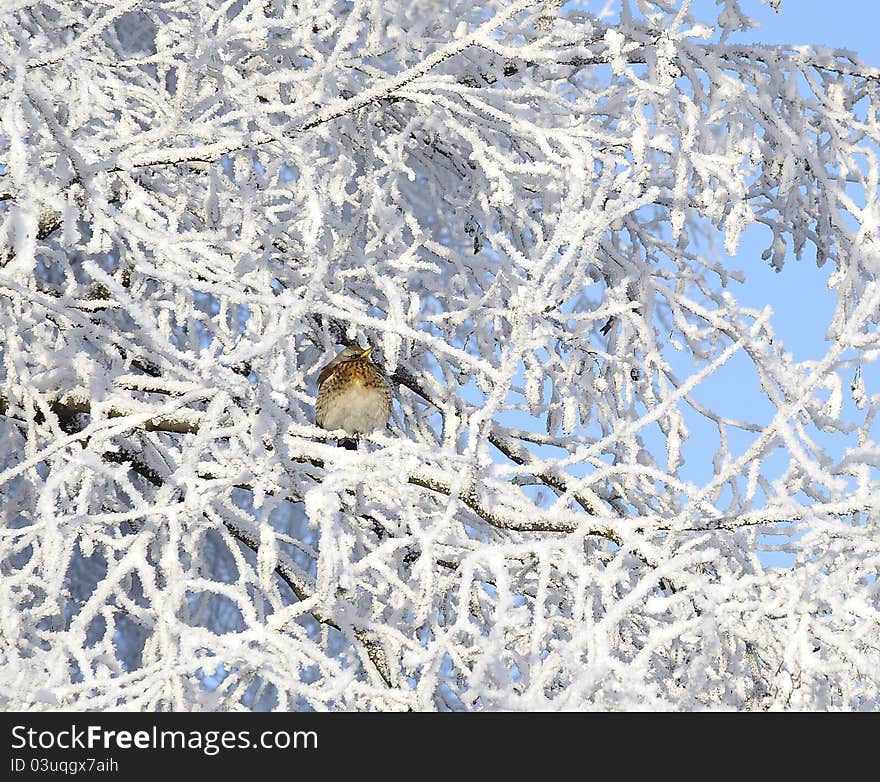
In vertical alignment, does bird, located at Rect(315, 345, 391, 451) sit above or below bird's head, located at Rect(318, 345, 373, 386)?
below

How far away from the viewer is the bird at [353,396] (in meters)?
4.93

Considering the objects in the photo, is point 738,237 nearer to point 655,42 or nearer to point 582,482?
point 655,42

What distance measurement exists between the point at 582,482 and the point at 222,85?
1.60 meters

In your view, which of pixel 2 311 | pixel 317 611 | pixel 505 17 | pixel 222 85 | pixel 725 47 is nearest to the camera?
pixel 505 17

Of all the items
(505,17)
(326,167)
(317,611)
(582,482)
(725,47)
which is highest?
(725,47)

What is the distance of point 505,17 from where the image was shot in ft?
10.00
